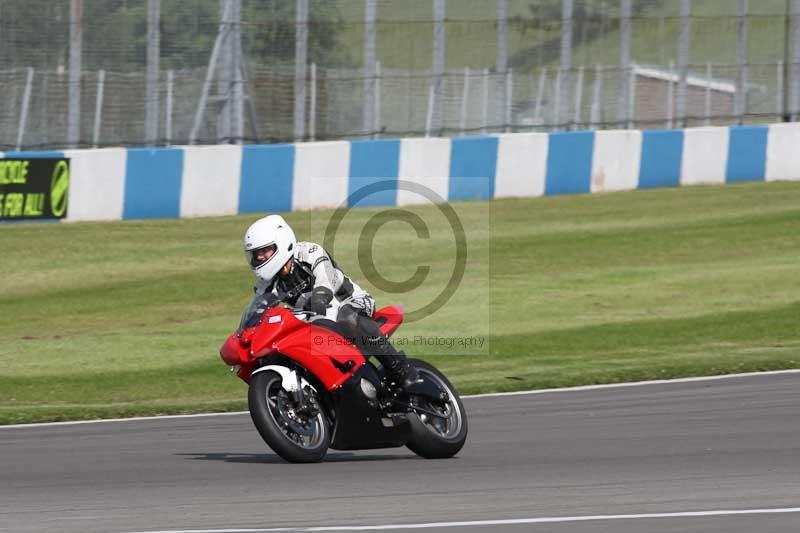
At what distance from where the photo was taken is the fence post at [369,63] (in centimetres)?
2355

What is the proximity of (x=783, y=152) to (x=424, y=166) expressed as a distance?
7.29 meters

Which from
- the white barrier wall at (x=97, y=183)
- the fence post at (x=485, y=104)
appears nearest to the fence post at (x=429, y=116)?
the fence post at (x=485, y=104)

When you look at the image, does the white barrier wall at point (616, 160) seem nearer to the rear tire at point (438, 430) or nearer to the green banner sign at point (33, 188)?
the green banner sign at point (33, 188)

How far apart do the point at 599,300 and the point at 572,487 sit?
9304mm

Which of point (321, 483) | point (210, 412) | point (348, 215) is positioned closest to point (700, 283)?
point (348, 215)

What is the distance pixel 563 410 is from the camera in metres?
11.2

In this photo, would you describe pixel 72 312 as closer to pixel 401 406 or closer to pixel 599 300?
pixel 599 300

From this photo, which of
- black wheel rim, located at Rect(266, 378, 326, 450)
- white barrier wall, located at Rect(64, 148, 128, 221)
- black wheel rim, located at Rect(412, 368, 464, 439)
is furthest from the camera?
white barrier wall, located at Rect(64, 148, 128, 221)

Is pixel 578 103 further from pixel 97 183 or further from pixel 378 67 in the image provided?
pixel 97 183

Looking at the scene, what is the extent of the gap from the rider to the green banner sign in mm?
11053

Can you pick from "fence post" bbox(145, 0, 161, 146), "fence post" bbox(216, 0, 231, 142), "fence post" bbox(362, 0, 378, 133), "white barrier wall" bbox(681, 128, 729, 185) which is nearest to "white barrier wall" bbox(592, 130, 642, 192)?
"white barrier wall" bbox(681, 128, 729, 185)

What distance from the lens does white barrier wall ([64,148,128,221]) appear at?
19.5 meters

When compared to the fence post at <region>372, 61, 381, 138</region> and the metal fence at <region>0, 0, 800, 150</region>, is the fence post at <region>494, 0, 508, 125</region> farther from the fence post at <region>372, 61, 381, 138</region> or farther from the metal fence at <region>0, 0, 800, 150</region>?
the fence post at <region>372, 61, 381, 138</region>

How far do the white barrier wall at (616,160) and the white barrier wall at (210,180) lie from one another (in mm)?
6853
